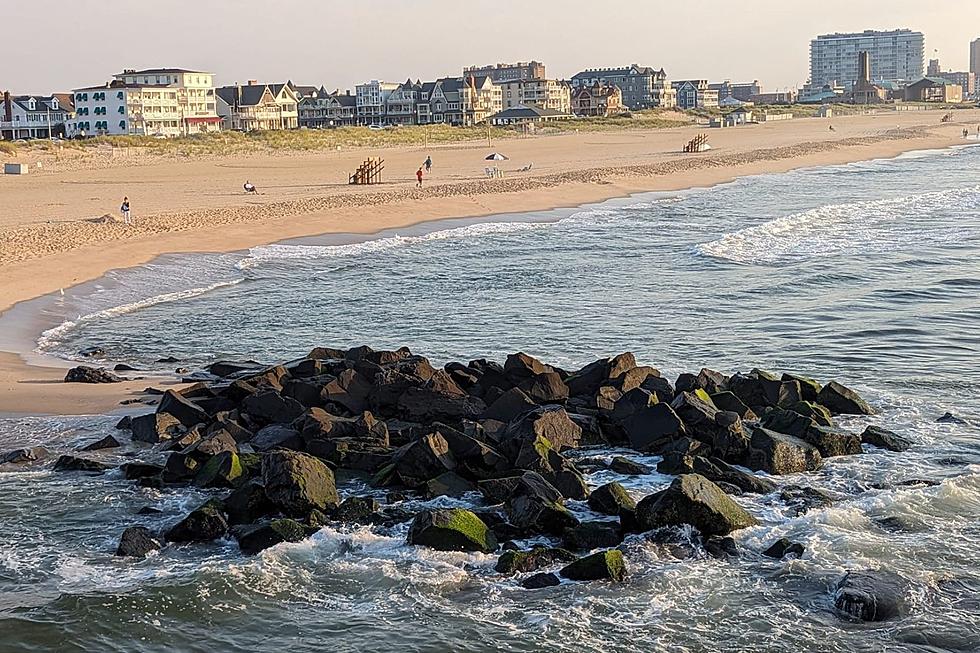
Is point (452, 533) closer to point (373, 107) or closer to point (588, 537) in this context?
point (588, 537)

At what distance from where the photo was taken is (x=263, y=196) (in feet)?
135

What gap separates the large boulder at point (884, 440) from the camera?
1147cm

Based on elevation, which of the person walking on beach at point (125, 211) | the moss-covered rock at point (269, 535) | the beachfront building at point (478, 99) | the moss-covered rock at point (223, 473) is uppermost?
the beachfront building at point (478, 99)

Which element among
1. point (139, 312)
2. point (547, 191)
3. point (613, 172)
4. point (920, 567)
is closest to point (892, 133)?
point (613, 172)

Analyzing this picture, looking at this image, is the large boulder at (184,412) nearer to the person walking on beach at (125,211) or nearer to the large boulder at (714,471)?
the large boulder at (714,471)

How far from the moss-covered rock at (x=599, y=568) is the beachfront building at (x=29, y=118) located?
4335 inches

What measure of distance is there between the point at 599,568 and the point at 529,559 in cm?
61

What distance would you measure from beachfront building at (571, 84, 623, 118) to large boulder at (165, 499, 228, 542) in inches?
5840

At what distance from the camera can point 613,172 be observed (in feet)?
174

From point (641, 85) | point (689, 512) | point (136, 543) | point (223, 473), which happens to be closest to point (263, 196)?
point (223, 473)

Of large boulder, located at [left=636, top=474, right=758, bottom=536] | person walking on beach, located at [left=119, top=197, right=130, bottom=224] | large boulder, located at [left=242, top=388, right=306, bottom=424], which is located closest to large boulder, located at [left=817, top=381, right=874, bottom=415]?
large boulder, located at [left=636, top=474, right=758, bottom=536]

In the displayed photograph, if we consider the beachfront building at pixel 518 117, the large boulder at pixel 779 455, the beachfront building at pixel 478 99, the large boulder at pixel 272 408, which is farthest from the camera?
the beachfront building at pixel 478 99

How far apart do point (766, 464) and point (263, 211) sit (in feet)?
89.6

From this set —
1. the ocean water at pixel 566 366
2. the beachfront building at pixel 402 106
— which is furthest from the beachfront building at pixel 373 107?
the ocean water at pixel 566 366
